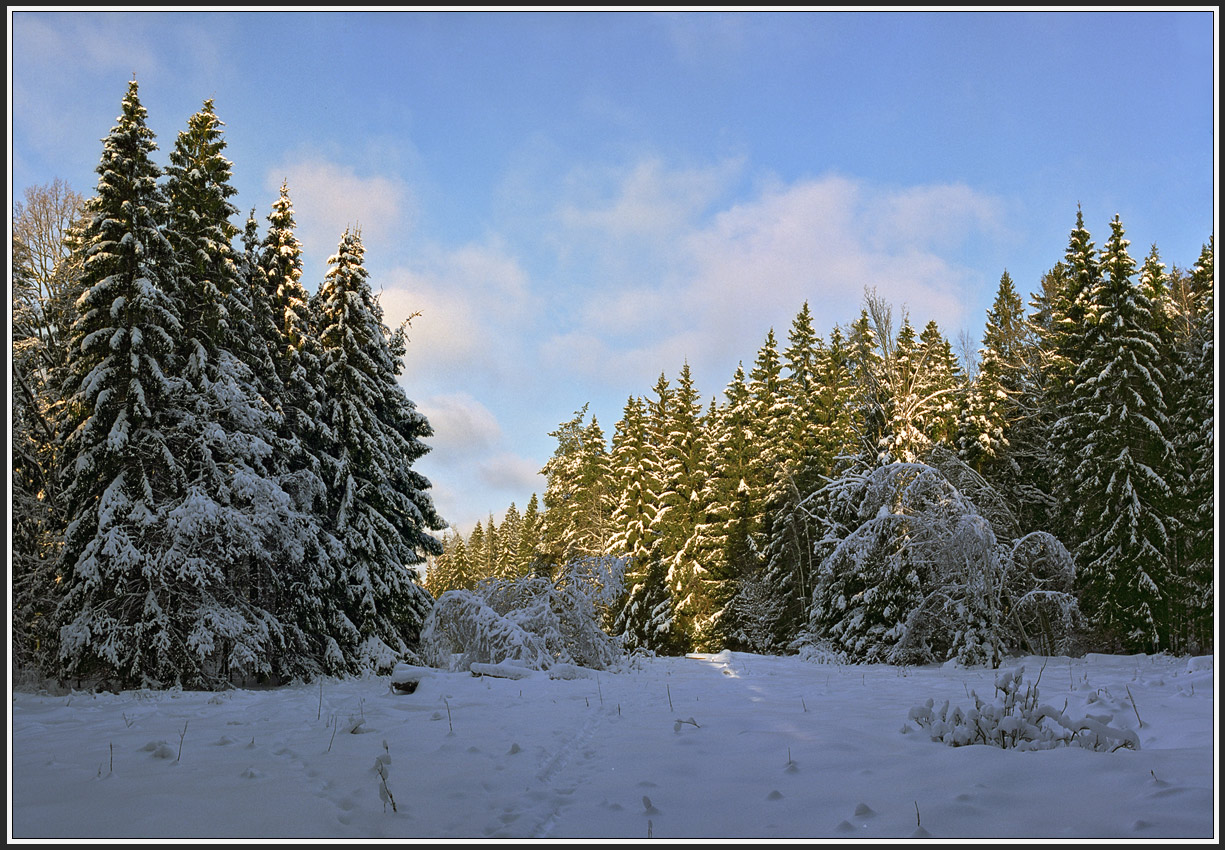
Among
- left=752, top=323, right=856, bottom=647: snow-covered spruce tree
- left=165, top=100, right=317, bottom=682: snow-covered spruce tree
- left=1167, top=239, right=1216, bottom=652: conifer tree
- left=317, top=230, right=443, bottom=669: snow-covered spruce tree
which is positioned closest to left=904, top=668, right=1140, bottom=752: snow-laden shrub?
left=165, top=100, right=317, bottom=682: snow-covered spruce tree

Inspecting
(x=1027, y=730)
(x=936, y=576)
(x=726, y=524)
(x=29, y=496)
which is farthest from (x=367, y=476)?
(x=726, y=524)

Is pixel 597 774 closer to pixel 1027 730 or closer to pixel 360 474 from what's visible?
pixel 1027 730

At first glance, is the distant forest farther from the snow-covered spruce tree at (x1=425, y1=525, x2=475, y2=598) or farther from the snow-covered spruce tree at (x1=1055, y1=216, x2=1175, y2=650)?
the snow-covered spruce tree at (x1=425, y1=525, x2=475, y2=598)

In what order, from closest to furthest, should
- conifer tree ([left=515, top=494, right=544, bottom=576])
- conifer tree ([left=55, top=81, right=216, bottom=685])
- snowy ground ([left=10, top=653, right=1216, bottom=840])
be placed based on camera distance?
snowy ground ([left=10, top=653, right=1216, bottom=840])
conifer tree ([left=55, top=81, right=216, bottom=685])
conifer tree ([left=515, top=494, right=544, bottom=576])

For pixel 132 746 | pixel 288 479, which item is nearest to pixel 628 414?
pixel 288 479

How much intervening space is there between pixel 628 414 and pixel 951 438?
51.8ft

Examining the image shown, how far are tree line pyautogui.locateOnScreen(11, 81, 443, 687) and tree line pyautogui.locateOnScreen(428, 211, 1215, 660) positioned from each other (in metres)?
8.66

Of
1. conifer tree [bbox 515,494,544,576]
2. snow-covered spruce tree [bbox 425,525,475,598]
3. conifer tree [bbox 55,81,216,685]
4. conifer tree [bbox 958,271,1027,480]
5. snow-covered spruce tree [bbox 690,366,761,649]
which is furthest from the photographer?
snow-covered spruce tree [bbox 425,525,475,598]

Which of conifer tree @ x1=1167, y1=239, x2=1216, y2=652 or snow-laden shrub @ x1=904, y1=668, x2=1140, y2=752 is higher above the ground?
conifer tree @ x1=1167, y1=239, x2=1216, y2=652

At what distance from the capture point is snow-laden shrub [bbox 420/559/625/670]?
1506 cm

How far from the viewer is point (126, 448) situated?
13.3 m

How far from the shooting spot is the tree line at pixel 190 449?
1297cm

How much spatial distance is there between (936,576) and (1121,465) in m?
6.88

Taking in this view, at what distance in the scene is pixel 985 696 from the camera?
372 inches
